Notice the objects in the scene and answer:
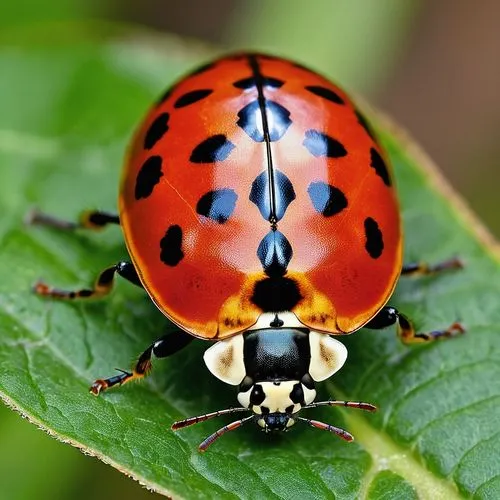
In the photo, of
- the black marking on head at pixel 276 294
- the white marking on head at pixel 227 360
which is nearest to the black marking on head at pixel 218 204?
the black marking on head at pixel 276 294

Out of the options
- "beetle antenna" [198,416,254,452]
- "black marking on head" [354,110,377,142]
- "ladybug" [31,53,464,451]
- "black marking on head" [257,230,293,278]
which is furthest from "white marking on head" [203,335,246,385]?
"black marking on head" [354,110,377,142]

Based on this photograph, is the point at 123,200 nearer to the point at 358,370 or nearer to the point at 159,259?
the point at 159,259

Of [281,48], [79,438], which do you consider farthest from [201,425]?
[281,48]

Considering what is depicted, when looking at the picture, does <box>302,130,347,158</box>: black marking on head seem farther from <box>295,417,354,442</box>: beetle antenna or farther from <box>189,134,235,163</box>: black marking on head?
<box>295,417,354,442</box>: beetle antenna

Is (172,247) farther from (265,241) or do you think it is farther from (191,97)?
(191,97)

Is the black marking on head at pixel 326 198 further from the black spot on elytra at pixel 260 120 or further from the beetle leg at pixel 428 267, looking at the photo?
the beetle leg at pixel 428 267

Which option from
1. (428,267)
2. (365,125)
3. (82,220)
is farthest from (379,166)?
(82,220)

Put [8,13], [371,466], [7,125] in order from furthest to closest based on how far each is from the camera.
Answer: [8,13] → [7,125] → [371,466]
